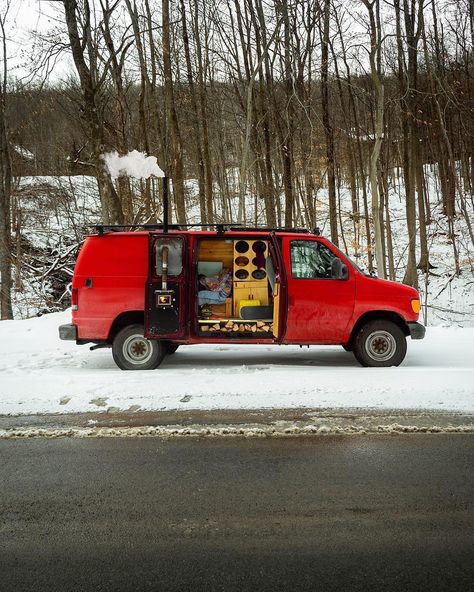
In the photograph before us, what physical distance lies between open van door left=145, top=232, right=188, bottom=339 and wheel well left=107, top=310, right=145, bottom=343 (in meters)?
0.32

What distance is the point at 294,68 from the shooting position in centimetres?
1917

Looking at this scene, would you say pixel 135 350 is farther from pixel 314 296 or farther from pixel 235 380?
pixel 314 296

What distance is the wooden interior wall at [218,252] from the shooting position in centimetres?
798

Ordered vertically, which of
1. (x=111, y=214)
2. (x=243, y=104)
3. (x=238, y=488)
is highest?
(x=243, y=104)

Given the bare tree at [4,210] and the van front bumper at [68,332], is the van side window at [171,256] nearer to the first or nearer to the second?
the van front bumper at [68,332]

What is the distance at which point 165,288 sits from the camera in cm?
719

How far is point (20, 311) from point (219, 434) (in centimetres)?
1877

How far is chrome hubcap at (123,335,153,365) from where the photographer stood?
7.50 m

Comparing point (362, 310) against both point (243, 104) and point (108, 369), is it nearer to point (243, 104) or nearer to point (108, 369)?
point (108, 369)

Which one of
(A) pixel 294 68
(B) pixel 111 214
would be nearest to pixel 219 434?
(B) pixel 111 214

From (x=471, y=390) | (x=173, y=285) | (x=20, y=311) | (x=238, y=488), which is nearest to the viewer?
(x=238, y=488)

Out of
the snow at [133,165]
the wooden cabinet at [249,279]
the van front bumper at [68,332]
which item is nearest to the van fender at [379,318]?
the wooden cabinet at [249,279]

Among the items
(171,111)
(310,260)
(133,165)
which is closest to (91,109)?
(133,165)

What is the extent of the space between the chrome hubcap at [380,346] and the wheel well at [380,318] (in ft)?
0.80
